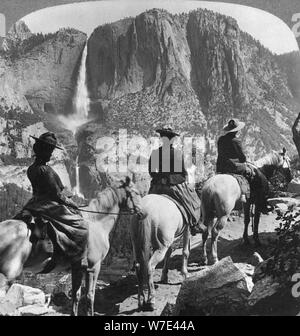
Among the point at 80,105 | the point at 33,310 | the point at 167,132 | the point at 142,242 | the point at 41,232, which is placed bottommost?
the point at 33,310

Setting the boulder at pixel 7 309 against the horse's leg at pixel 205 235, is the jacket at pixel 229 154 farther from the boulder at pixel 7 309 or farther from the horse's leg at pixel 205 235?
the boulder at pixel 7 309

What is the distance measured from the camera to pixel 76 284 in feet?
23.8

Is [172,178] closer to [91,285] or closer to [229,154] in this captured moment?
[229,154]

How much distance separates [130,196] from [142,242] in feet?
1.94

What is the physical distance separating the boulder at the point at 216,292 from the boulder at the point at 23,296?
70.5 inches

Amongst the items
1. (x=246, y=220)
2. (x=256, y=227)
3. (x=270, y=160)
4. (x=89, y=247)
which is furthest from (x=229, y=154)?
(x=89, y=247)

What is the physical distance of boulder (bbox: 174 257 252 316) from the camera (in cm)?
747

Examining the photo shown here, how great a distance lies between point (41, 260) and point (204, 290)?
6.70ft

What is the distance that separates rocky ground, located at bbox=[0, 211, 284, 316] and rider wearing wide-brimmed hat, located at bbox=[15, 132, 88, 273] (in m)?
0.87

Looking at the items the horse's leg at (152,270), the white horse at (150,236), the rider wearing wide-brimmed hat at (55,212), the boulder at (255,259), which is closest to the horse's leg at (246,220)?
the boulder at (255,259)

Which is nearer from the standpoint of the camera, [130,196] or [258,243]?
[130,196]

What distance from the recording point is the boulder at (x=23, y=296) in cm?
754

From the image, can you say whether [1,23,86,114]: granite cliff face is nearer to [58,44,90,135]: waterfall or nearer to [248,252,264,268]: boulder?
[58,44,90,135]: waterfall
